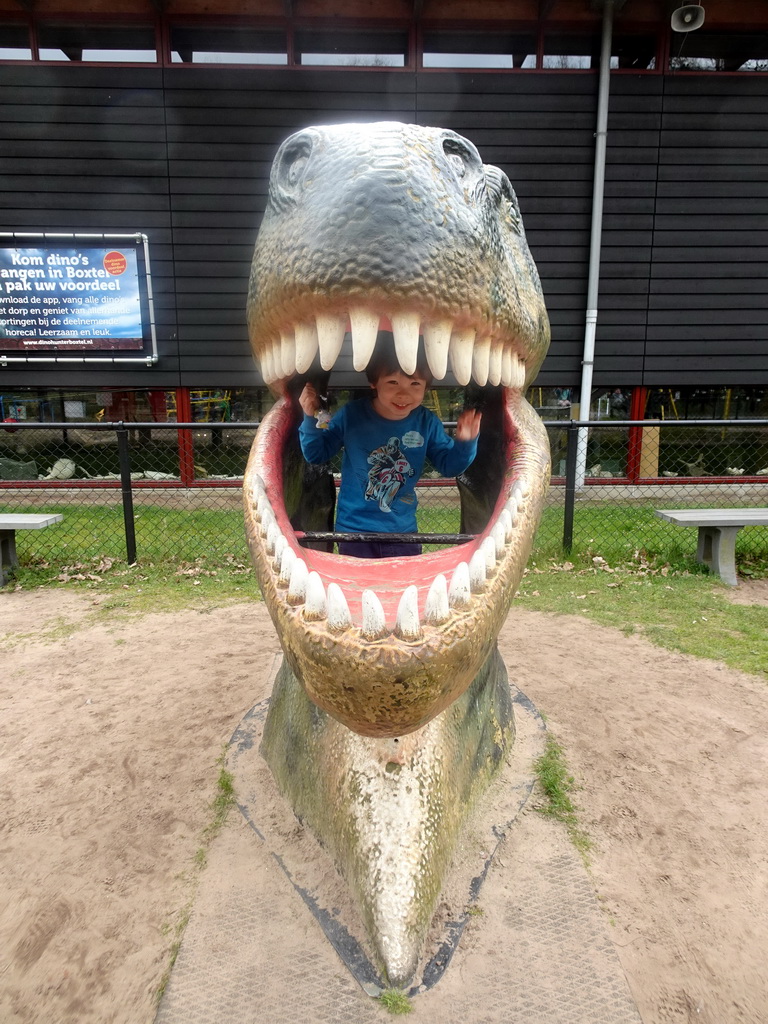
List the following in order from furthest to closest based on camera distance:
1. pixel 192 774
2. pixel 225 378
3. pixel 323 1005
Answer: pixel 225 378 < pixel 192 774 < pixel 323 1005

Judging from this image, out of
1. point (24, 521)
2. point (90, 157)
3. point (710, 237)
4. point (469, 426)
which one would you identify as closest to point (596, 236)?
point (710, 237)

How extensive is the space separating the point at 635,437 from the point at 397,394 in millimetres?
7775

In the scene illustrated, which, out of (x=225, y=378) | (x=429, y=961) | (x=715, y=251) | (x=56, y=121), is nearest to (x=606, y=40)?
(x=715, y=251)

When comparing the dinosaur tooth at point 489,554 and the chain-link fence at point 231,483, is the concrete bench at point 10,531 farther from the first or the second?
the dinosaur tooth at point 489,554

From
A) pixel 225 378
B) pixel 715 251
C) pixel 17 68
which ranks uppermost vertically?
pixel 17 68

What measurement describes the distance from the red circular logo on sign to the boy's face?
26.1ft

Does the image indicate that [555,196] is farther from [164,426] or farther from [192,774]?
[192,774]

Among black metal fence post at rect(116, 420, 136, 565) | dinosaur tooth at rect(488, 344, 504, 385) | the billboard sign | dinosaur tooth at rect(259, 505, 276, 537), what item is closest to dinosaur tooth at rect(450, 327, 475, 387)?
dinosaur tooth at rect(488, 344, 504, 385)

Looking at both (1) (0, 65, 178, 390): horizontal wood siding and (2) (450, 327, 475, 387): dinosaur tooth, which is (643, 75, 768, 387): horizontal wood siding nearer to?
(1) (0, 65, 178, 390): horizontal wood siding

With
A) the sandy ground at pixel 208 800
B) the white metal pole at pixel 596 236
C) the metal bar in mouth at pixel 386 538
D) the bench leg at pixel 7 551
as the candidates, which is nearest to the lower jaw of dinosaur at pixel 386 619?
the metal bar in mouth at pixel 386 538

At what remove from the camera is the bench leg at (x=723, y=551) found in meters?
5.38

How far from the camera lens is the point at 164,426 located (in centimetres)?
583

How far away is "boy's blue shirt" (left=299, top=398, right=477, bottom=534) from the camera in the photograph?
234 cm

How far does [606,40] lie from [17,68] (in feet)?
26.4
